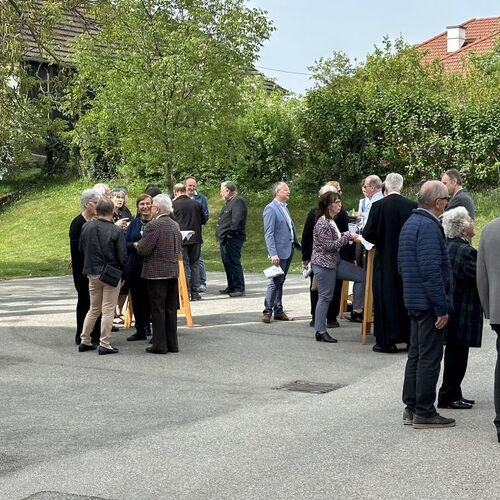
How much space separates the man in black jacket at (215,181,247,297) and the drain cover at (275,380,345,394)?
784 cm

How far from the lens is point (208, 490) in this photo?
7656mm

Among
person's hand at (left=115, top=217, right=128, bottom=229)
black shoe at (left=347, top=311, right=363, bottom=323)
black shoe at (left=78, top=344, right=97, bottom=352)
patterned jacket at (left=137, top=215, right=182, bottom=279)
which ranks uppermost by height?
person's hand at (left=115, top=217, right=128, bottom=229)

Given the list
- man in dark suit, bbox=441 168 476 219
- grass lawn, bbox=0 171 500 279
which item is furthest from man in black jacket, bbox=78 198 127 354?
grass lawn, bbox=0 171 500 279

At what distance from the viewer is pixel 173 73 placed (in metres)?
30.7

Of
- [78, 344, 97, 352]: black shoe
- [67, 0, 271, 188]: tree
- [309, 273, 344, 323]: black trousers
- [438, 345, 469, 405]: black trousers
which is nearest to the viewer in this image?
[438, 345, 469, 405]: black trousers

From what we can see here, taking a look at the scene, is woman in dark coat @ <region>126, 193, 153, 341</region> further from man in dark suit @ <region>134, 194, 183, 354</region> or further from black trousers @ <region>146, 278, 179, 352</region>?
black trousers @ <region>146, 278, 179, 352</region>

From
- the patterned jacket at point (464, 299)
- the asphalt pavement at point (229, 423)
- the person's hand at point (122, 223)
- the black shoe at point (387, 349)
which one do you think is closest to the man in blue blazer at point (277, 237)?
the asphalt pavement at point (229, 423)

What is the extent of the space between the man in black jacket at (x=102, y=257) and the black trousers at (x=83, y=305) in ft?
1.55

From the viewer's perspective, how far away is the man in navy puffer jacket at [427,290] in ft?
30.9

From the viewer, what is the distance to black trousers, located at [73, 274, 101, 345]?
1424 cm

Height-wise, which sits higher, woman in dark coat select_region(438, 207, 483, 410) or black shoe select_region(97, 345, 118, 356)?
woman in dark coat select_region(438, 207, 483, 410)

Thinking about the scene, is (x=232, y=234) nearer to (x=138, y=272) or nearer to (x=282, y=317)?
(x=282, y=317)

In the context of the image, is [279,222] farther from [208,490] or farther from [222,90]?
[222,90]

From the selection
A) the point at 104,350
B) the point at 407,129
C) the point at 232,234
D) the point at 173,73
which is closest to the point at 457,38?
the point at 407,129
